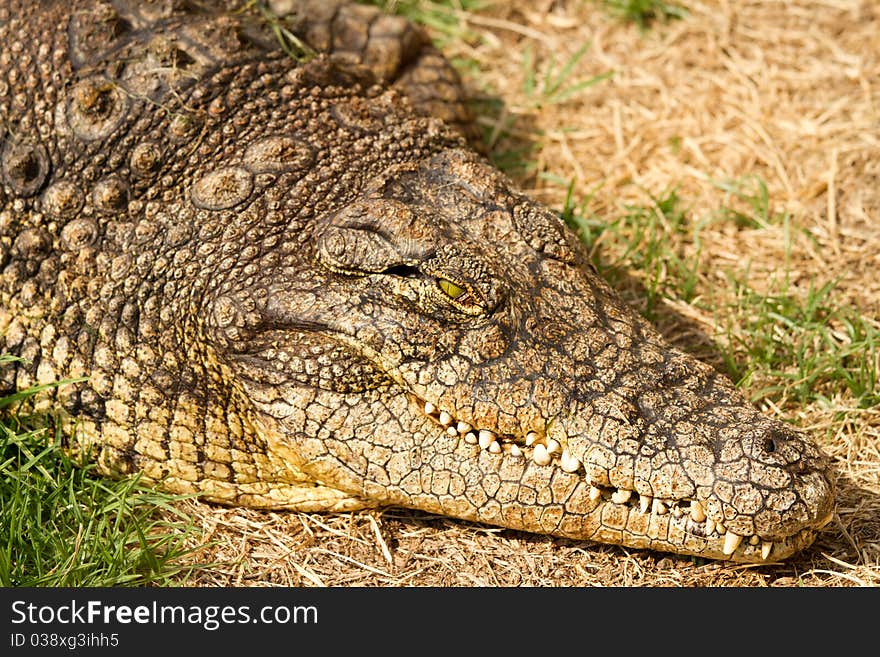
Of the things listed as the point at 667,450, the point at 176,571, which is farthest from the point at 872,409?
the point at 176,571

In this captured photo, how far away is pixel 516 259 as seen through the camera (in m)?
3.69

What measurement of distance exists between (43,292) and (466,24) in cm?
315

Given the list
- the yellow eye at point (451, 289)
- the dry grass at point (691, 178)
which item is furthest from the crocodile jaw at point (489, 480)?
the yellow eye at point (451, 289)

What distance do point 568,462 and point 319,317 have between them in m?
0.91

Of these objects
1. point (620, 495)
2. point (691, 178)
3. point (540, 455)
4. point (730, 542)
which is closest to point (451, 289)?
point (540, 455)

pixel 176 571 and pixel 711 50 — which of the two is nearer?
pixel 176 571

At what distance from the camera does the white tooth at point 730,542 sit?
131 inches

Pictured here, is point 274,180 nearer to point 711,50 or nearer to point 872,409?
point 872,409

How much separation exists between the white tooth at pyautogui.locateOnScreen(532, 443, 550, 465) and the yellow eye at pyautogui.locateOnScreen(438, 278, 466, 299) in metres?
0.53

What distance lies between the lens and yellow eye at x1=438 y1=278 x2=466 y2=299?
3449mm

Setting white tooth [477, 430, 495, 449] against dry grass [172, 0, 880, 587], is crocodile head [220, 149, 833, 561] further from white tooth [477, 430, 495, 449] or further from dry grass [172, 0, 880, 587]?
dry grass [172, 0, 880, 587]

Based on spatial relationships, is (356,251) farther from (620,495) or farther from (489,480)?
(620,495)

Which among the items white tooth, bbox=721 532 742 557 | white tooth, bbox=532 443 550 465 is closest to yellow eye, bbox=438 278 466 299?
white tooth, bbox=532 443 550 465

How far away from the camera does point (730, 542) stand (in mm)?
3328
